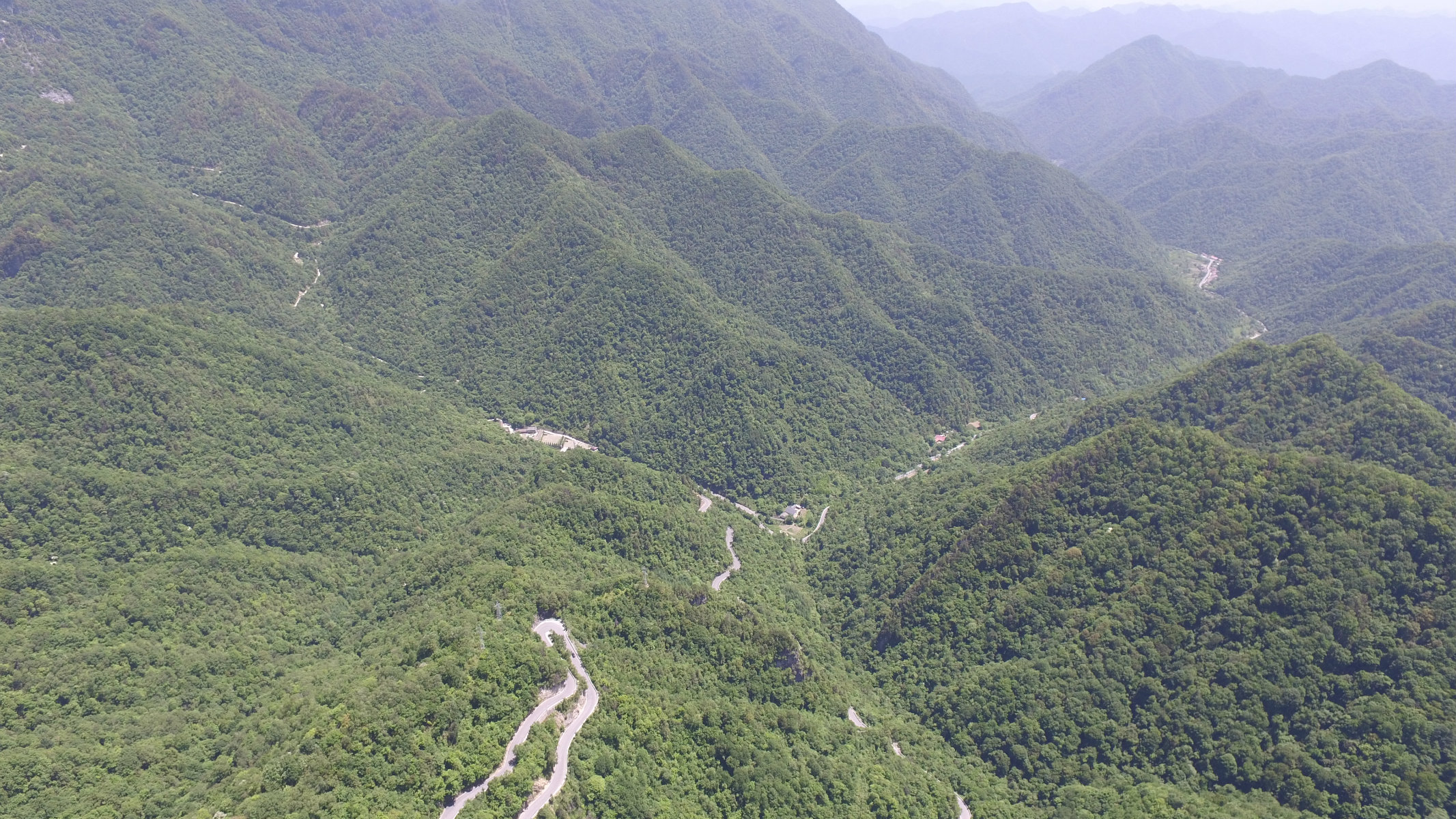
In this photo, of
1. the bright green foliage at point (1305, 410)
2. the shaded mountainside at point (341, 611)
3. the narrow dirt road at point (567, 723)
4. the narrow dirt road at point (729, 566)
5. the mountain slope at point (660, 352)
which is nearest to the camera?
the narrow dirt road at point (567, 723)

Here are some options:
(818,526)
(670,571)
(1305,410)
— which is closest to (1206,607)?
(1305,410)

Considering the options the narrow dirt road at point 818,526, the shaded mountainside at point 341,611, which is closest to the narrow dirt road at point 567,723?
the shaded mountainside at point 341,611

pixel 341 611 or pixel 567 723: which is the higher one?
pixel 567 723

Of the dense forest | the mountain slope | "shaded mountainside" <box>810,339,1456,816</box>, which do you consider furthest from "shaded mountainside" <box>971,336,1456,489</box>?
the mountain slope

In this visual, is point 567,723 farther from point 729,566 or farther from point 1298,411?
point 1298,411

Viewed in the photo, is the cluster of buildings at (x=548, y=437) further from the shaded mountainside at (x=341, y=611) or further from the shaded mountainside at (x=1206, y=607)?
the shaded mountainside at (x=1206, y=607)

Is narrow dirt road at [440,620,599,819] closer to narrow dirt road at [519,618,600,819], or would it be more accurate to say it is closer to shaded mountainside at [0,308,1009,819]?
narrow dirt road at [519,618,600,819]
